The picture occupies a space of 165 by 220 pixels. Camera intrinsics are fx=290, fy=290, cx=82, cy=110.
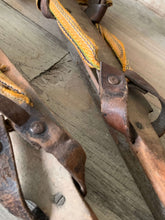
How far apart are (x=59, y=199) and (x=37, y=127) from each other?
0.17 metres

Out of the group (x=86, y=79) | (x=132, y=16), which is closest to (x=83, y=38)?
(x=86, y=79)

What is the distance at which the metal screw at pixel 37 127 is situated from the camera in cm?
65

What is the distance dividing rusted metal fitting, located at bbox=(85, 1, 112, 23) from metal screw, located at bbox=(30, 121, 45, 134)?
0.49m

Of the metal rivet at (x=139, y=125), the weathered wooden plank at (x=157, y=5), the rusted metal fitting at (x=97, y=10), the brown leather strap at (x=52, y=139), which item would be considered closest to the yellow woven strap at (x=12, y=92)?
the brown leather strap at (x=52, y=139)

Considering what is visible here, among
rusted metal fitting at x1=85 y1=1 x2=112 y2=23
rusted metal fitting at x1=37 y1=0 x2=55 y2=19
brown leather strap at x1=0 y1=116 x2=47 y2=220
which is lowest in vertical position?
brown leather strap at x1=0 y1=116 x2=47 y2=220

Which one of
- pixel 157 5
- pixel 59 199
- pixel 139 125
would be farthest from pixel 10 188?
pixel 157 5

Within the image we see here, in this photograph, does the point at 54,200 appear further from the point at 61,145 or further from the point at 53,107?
the point at 53,107

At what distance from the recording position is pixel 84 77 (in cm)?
92

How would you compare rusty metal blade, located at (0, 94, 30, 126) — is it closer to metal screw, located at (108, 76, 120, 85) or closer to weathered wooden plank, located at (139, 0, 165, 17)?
metal screw, located at (108, 76, 120, 85)

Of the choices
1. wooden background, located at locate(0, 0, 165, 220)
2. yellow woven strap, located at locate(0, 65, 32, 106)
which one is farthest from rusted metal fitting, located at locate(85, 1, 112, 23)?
yellow woven strap, located at locate(0, 65, 32, 106)

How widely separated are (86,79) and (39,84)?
0.15 meters

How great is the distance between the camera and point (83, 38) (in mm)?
839

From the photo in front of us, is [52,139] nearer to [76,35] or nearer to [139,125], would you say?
[139,125]

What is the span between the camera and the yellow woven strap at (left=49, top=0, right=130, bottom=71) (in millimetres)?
808
